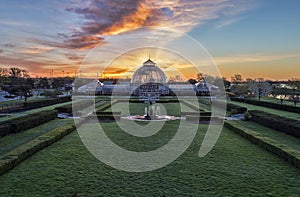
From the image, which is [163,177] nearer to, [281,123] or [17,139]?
[17,139]

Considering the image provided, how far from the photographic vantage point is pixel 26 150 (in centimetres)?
819

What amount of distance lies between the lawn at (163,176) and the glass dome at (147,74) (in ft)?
138

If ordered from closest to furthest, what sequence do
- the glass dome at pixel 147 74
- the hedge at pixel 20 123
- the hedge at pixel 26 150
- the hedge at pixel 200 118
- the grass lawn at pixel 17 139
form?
the hedge at pixel 26 150 → the grass lawn at pixel 17 139 → the hedge at pixel 20 123 → the hedge at pixel 200 118 → the glass dome at pixel 147 74

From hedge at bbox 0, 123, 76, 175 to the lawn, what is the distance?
168mm

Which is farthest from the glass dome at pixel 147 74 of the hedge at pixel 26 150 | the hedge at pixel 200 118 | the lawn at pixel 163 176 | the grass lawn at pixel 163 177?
the grass lawn at pixel 163 177

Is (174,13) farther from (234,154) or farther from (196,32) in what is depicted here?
(234,154)

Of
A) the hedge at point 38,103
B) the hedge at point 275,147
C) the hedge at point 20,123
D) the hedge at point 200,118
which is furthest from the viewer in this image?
the hedge at point 38,103

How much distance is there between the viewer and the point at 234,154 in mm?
8953

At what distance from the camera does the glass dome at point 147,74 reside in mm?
50969

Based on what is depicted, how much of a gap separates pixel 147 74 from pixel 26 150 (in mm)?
43651

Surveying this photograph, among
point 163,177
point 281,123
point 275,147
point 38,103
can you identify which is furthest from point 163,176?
point 38,103

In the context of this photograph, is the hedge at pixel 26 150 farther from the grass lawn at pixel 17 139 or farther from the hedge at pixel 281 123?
the hedge at pixel 281 123

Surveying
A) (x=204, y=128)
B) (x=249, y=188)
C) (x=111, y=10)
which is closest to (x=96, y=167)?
(x=249, y=188)

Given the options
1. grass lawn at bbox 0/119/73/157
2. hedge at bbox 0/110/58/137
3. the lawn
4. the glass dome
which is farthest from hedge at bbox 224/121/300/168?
the glass dome
